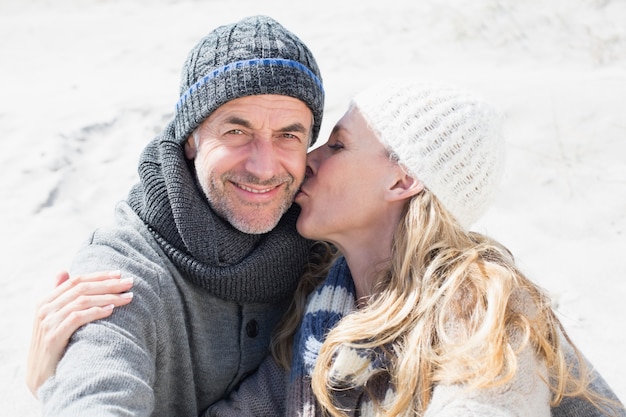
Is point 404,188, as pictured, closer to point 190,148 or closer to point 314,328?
point 314,328

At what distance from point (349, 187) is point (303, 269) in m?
0.40

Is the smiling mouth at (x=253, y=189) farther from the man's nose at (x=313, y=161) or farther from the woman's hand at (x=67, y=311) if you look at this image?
the woman's hand at (x=67, y=311)

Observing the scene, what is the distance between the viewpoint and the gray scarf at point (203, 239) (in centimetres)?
230

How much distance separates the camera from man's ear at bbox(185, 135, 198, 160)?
8.27ft

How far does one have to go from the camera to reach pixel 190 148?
254 centimetres

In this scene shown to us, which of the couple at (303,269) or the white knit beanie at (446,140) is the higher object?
the white knit beanie at (446,140)

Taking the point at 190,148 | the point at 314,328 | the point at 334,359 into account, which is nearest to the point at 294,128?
the point at 190,148

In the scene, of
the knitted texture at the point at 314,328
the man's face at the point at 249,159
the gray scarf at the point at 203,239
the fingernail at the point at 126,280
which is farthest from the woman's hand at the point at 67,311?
the knitted texture at the point at 314,328

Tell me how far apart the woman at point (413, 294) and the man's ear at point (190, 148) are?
431 mm

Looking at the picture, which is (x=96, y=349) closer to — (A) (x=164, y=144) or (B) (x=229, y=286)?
(B) (x=229, y=286)

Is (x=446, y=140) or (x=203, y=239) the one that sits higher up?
(x=446, y=140)

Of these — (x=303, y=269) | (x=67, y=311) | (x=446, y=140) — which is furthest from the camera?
(x=303, y=269)

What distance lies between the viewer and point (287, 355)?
2.45 m

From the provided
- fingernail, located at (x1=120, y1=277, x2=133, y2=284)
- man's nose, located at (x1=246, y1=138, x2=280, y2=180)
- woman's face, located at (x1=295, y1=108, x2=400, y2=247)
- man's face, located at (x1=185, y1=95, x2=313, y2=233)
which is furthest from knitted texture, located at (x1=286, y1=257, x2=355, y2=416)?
fingernail, located at (x1=120, y1=277, x2=133, y2=284)
